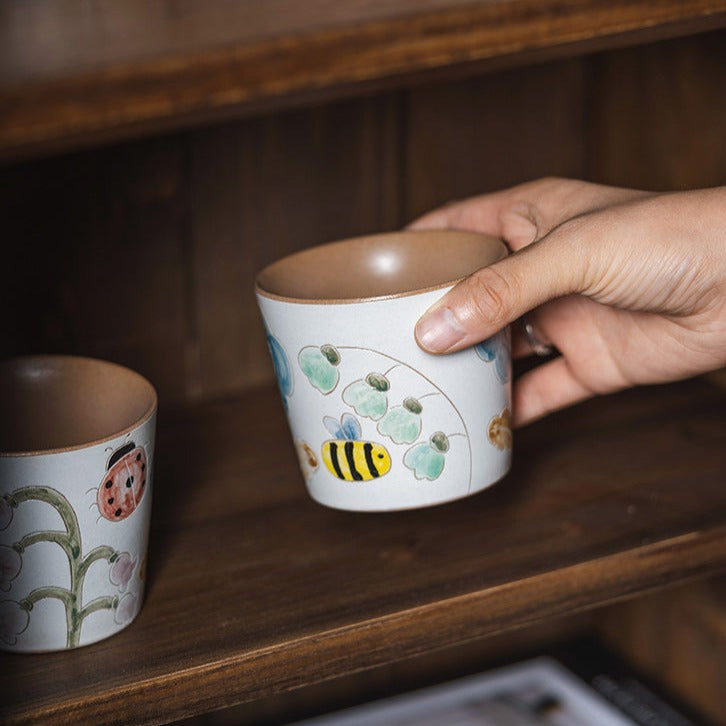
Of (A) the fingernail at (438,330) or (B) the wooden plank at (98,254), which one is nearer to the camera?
(A) the fingernail at (438,330)

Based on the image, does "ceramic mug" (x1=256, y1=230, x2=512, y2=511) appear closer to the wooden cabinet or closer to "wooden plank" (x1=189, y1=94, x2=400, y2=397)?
the wooden cabinet

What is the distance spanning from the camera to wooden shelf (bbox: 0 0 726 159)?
1.24 feet

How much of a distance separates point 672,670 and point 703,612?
7 centimetres

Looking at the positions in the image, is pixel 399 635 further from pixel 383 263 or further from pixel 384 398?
pixel 383 263

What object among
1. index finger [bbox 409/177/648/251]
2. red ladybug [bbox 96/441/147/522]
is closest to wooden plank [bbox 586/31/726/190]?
index finger [bbox 409/177/648/251]

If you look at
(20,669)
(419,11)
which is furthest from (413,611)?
(419,11)

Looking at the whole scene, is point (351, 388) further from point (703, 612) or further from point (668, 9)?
point (703, 612)

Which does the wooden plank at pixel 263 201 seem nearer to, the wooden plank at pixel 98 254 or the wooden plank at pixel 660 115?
the wooden plank at pixel 98 254

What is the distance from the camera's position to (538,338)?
75 cm

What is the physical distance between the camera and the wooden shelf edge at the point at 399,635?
51 cm

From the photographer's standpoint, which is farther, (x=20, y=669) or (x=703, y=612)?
(x=703, y=612)

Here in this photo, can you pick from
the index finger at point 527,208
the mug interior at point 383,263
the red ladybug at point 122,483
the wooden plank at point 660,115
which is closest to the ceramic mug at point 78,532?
the red ladybug at point 122,483

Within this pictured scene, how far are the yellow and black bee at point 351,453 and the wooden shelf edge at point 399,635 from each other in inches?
2.9

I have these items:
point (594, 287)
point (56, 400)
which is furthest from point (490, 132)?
point (56, 400)
